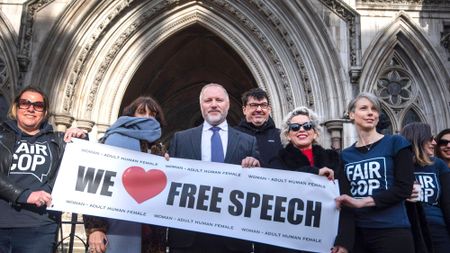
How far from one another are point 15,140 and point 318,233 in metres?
2.39

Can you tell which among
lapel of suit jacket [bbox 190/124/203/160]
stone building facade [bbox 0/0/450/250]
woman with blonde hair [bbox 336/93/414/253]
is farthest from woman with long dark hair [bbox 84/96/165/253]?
stone building facade [bbox 0/0/450/250]

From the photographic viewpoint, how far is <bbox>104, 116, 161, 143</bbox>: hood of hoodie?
3.25 m

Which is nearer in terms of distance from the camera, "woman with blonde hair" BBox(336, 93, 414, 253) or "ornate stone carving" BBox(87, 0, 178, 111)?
"woman with blonde hair" BBox(336, 93, 414, 253)

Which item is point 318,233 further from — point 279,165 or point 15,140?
point 15,140

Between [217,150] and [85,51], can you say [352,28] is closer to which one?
[85,51]

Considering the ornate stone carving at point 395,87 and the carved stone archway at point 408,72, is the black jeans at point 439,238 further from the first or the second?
the ornate stone carving at point 395,87

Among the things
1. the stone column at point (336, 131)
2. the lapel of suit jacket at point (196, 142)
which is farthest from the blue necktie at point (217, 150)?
the stone column at point (336, 131)

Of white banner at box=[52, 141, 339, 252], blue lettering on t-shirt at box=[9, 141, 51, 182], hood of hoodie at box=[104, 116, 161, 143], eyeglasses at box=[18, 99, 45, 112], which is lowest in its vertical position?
white banner at box=[52, 141, 339, 252]

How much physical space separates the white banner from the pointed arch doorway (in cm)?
1118

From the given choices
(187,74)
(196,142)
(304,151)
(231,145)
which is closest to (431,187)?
(304,151)

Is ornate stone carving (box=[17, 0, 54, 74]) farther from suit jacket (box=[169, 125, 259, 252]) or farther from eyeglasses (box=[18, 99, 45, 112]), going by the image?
suit jacket (box=[169, 125, 259, 252])

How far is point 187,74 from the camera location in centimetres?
1694

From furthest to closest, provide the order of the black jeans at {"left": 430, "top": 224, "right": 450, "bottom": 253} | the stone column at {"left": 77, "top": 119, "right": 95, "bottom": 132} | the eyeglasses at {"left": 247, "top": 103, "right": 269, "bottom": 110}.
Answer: the stone column at {"left": 77, "top": 119, "right": 95, "bottom": 132}, the eyeglasses at {"left": 247, "top": 103, "right": 269, "bottom": 110}, the black jeans at {"left": 430, "top": 224, "right": 450, "bottom": 253}

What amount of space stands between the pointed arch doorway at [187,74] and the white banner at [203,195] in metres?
11.2
